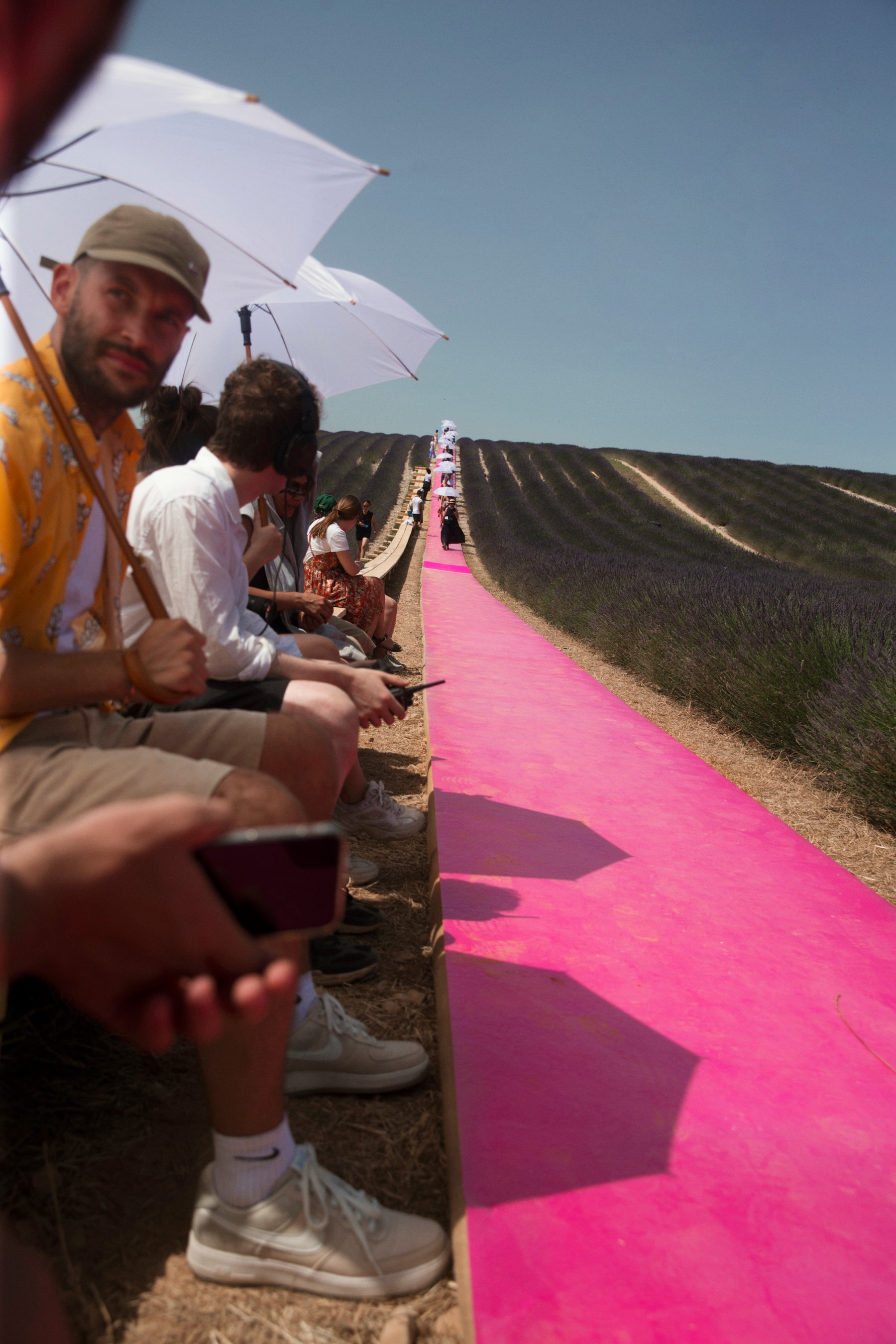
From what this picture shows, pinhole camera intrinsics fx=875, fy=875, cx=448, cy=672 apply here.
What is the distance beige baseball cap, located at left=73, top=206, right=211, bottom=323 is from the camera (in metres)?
1.12

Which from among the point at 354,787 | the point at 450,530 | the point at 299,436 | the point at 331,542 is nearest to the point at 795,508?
the point at 450,530

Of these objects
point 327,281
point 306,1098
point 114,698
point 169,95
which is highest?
point 327,281

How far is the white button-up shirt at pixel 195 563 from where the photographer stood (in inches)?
69.6

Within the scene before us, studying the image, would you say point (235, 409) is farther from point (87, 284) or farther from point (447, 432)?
point (447, 432)

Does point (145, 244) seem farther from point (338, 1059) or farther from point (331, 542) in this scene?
point (331, 542)

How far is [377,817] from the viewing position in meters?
2.76

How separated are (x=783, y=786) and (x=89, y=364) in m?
4.02

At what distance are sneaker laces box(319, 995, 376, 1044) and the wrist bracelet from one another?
0.73 metres

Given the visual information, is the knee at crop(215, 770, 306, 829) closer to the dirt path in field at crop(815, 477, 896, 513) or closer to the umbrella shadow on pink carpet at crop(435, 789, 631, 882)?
the umbrella shadow on pink carpet at crop(435, 789, 631, 882)

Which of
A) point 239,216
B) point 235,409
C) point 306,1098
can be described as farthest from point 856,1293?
point 235,409

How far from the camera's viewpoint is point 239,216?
136 centimetres

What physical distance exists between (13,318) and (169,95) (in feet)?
1.12

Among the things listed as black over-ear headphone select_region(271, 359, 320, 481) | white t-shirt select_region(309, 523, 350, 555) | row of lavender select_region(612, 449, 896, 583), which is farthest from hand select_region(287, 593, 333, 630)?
row of lavender select_region(612, 449, 896, 583)

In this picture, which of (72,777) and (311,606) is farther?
(311,606)
